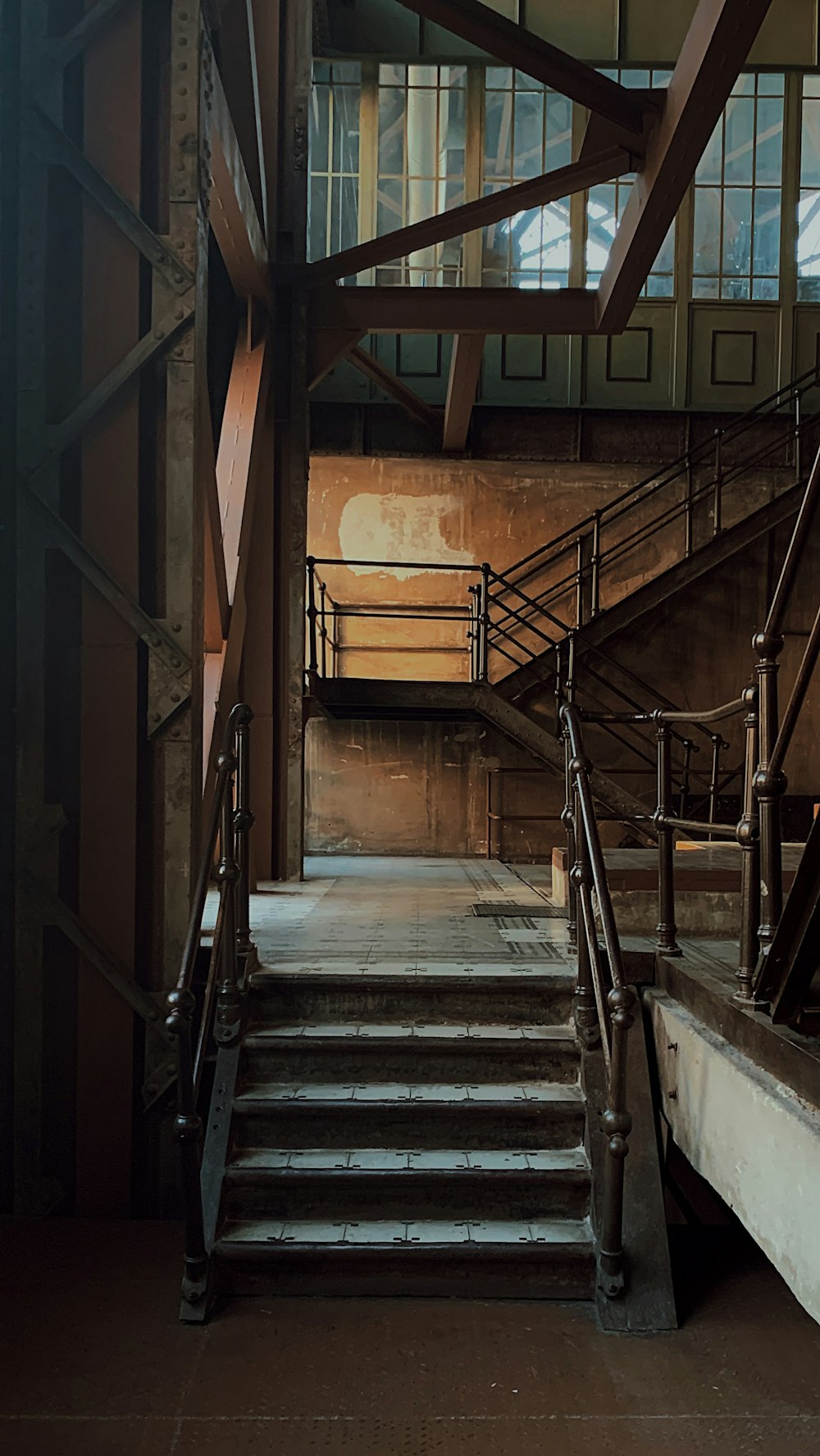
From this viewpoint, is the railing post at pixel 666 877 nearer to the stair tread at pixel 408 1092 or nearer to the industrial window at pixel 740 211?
the stair tread at pixel 408 1092

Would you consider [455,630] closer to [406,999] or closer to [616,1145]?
[406,999]

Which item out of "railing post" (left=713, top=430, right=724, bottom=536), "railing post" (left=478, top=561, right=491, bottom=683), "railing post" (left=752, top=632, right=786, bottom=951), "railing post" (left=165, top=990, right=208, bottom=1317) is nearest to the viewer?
"railing post" (left=752, top=632, right=786, bottom=951)

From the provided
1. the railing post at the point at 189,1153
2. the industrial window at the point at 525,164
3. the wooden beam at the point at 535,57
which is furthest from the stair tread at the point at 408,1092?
the industrial window at the point at 525,164

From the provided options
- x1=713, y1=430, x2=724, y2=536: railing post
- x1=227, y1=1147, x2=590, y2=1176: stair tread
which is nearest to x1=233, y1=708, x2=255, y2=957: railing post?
x1=227, y1=1147, x2=590, y2=1176: stair tread

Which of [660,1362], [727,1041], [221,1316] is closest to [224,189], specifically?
[727,1041]

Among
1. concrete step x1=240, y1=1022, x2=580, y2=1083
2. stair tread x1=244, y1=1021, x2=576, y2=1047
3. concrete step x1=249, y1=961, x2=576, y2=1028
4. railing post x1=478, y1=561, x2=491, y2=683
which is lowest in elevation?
concrete step x1=240, y1=1022, x2=580, y2=1083

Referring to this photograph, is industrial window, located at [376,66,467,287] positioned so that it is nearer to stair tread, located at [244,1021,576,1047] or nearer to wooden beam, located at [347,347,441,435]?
wooden beam, located at [347,347,441,435]

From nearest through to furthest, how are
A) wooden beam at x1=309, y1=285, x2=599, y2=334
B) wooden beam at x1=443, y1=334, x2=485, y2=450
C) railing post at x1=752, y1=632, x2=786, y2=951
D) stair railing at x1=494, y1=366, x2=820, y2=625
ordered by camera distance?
1. railing post at x1=752, y1=632, x2=786, y2=951
2. wooden beam at x1=309, y1=285, x2=599, y2=334
3. wooden beam at x1=443, y1=334, x2=485, y2=450
4. stair railing at x1=494, y1=366, x2=820, y2=625

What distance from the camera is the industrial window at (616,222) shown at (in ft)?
41.2

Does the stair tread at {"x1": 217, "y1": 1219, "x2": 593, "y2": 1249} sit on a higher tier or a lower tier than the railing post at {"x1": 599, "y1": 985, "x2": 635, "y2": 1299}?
lower

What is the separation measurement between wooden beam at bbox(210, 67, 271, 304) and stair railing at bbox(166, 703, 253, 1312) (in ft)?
10.0

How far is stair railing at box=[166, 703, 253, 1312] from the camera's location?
11.5 feet

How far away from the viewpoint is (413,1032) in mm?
4512

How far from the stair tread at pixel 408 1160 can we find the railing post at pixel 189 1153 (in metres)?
0.36
